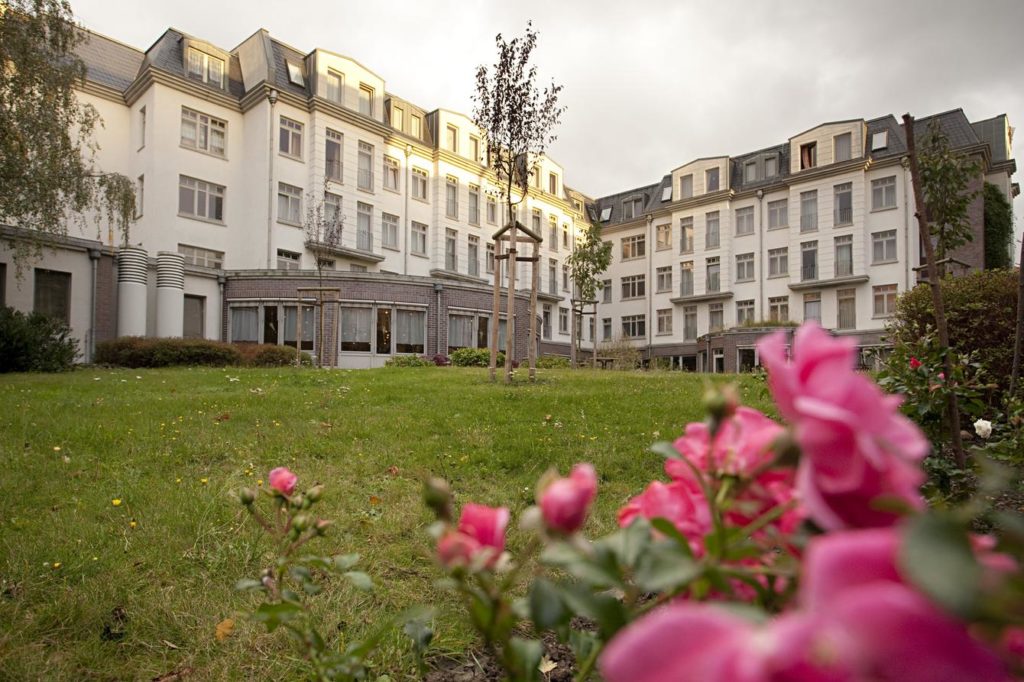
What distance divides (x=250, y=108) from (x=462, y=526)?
27.5 m

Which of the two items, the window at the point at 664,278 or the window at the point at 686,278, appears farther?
the window at the point at 664,278

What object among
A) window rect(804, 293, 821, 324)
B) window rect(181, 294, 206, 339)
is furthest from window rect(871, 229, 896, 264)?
window rect(181, 294, 206, 339)

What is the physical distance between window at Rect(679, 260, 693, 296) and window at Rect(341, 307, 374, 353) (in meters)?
19.7

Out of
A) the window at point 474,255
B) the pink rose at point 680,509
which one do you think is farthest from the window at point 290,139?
the pink rose at point 680,509

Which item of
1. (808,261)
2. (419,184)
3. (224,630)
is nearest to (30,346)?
(224,630)

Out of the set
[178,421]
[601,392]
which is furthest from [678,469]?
[601,392]

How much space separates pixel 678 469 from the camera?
67cm

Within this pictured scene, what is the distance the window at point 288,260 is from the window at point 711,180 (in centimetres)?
2283

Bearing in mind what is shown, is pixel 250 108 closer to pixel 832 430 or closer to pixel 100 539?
pixel 100 539

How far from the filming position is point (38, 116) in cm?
1241

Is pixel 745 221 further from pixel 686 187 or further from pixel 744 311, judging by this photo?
pixel 744 311

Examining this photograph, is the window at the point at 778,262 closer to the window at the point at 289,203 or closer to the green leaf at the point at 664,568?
the window at the point at 289,203

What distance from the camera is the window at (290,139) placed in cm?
2388

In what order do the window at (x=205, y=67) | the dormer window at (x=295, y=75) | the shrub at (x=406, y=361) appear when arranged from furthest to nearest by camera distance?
the dormer window at (x=295, y=75) → the window at (x=205, y=67) → the shrub at (x=406, y=361)
